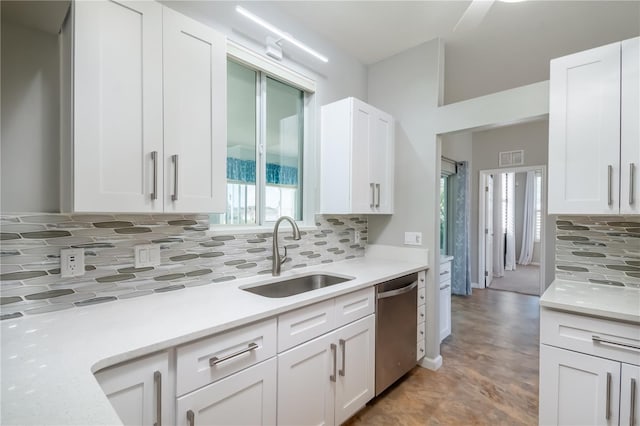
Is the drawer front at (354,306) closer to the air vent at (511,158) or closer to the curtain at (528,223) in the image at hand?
the air vent at (511,158)

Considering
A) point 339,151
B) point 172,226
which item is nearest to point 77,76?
point 172,226

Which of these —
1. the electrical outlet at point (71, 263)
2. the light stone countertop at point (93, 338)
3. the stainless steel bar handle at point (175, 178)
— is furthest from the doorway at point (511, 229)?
the electrical outlet at point (71, 263)

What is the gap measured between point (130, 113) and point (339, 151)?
1.52 metres

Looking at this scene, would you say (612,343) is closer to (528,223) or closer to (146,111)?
(146,111)

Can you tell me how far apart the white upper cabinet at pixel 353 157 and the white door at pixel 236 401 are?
137 cm

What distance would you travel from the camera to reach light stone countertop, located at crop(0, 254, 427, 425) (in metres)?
0.67

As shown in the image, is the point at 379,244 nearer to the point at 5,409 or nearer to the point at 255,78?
the point at 255,78

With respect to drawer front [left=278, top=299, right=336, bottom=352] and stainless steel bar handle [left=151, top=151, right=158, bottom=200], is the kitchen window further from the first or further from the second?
drawer front [left=278, top=299, right=336, bottom=352]

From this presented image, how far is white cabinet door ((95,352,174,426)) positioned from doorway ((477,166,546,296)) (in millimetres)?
4952

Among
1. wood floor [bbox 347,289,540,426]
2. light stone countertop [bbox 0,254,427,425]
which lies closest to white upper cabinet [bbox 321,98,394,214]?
light stone countertop [bbox 0,254,427,425]

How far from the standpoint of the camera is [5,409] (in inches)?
26.0

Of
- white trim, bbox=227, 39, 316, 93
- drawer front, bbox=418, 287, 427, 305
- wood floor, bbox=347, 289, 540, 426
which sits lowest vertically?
wood floor, bbox=347, 289, 540, 426

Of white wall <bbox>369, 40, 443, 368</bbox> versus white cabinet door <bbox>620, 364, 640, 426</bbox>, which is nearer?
white cabinet door <bbox>620, 364, 640, 426</bbox>

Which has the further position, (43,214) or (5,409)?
(43,214)
